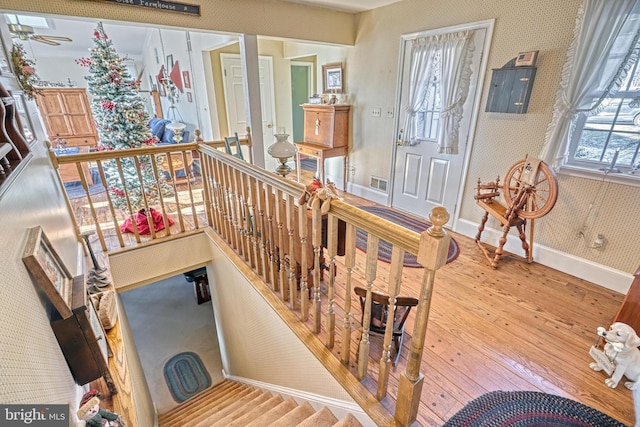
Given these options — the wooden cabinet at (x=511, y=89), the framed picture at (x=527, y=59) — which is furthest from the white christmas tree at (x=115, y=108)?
the framed picture at (x=527, y=59)

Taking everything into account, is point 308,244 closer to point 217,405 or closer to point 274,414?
point 274,414

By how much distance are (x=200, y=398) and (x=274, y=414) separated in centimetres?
206

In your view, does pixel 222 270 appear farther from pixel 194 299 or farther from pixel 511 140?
pixel 511 140

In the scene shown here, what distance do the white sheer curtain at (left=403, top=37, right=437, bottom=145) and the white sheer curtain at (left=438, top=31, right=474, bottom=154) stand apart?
0.47ft

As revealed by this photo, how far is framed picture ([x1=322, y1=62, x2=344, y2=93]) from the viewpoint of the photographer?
14.1 ft

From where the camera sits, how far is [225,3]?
2.89m

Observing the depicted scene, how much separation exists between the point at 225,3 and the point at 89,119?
20.2 feet

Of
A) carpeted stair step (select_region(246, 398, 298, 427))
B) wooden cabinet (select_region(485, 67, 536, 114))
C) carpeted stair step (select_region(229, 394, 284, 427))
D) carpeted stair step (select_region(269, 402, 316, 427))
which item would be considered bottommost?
carpeted stair step (select_region(229, 394, 284, 427))

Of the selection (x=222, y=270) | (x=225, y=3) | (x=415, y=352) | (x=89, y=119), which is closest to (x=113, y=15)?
(x=225, y=3)

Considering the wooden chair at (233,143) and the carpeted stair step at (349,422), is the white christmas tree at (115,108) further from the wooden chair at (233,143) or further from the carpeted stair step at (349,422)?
the carpeted stair step at (349,422)

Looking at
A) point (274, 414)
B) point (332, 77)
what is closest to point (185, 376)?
point (274, 414)

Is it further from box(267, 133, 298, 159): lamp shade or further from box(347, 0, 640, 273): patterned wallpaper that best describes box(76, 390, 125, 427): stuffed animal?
box(347, 0, 640, 273): patterned wallpaper

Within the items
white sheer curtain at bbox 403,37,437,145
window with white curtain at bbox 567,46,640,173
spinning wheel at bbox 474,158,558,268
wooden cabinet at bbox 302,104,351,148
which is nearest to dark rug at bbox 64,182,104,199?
wooden cabinet at bbox 302,104,351,148

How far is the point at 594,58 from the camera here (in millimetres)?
2102
